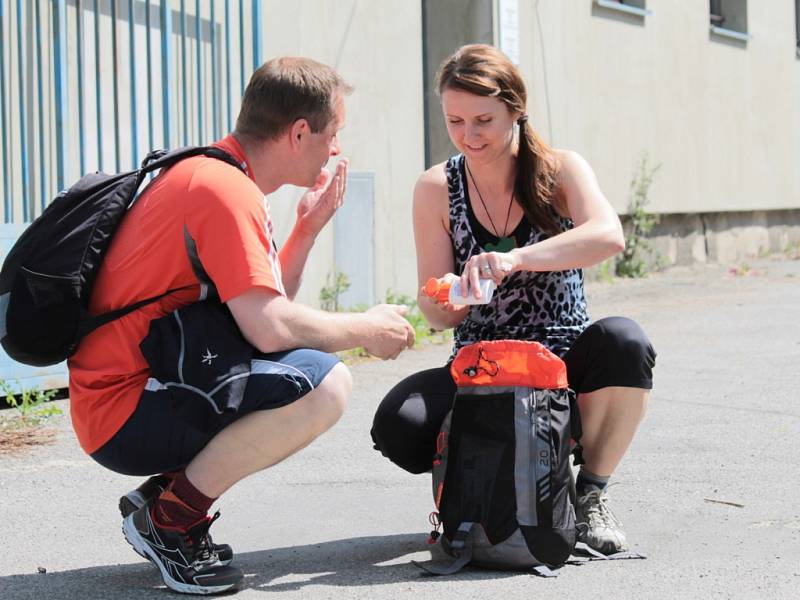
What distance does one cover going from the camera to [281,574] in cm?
350

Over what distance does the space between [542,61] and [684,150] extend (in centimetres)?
286

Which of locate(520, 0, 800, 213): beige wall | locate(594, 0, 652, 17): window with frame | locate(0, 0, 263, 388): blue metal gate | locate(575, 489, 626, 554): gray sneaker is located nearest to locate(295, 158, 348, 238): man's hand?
locate(575, 489, 626, 554): gray sneaker

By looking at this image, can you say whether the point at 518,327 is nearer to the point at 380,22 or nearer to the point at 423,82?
the point at 380,22

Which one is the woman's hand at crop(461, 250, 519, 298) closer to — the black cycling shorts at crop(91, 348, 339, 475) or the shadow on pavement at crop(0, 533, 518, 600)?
the black cycling shorts at crop(91, 348, 339, 475)

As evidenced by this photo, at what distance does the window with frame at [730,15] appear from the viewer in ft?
47.8

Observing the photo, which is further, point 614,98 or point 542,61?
point 614,98

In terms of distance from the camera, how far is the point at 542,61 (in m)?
11.1

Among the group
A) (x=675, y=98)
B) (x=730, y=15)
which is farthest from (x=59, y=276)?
(x=730, y=15)

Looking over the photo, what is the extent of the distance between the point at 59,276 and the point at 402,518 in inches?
Result: 59.0

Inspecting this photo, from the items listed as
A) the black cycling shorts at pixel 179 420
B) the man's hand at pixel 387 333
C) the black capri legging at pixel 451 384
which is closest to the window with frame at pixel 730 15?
the black capri legging at pixel 451 384

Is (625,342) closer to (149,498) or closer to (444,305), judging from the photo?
(444,305)

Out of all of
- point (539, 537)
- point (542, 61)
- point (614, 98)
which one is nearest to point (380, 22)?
point (542, 61)

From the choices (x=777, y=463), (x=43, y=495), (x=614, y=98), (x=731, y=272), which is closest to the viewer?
(x=43, y=495)

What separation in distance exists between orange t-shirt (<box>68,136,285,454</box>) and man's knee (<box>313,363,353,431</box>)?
265 mm
